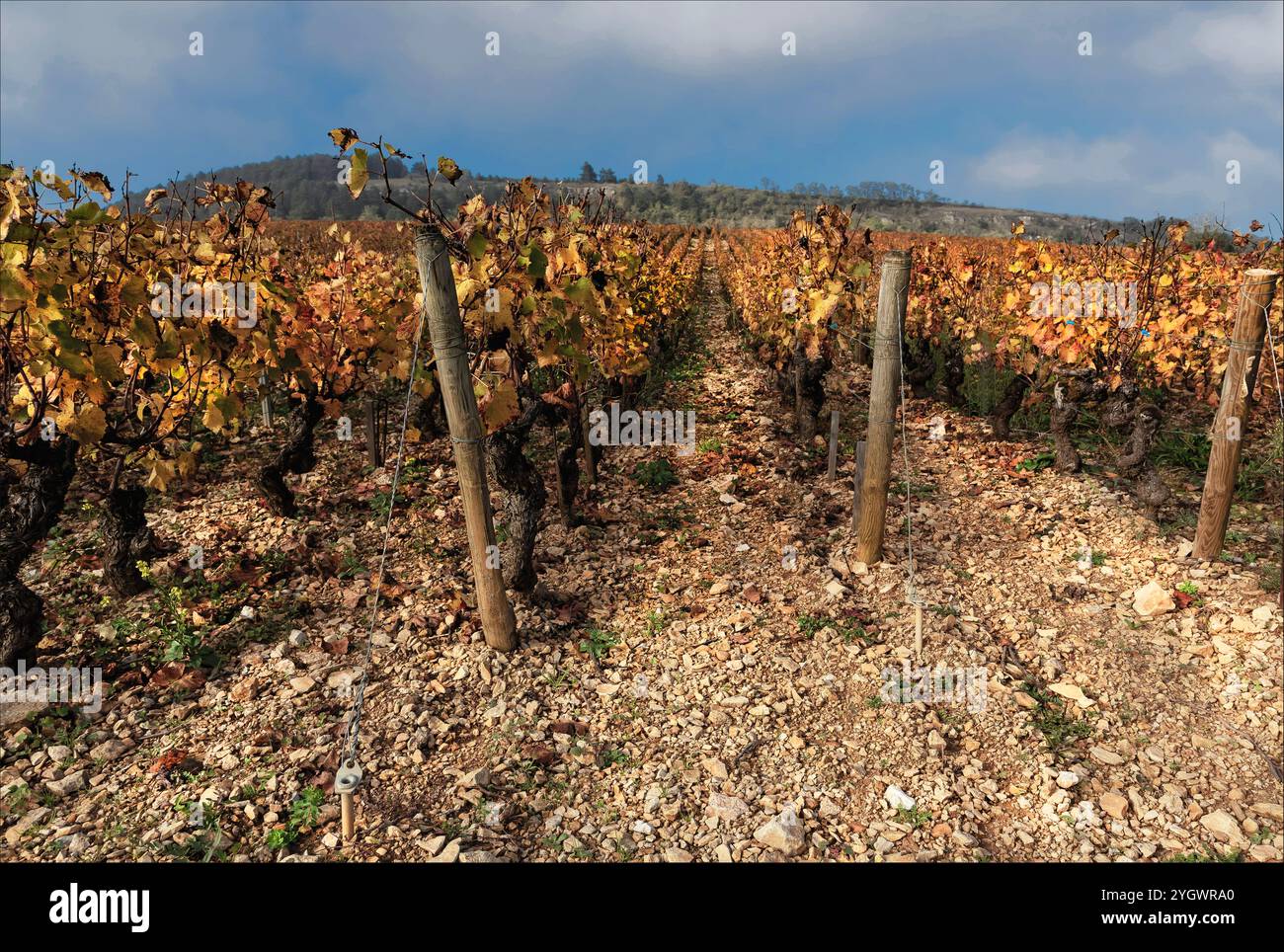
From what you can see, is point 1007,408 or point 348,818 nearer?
point 348,818

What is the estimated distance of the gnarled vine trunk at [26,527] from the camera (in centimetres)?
467

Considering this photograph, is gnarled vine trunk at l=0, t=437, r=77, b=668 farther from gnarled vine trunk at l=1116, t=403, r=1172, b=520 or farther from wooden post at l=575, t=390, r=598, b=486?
gnarled vine trunk at l=1116, t=403, r=1172, b=520

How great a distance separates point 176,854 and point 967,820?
13.0ft

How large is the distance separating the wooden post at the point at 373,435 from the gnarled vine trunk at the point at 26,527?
3.18 metres

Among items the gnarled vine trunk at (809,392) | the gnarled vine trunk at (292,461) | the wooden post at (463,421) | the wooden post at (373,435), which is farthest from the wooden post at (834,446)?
the gnarled vine trunk at (292,461)

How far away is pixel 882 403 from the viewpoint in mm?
5766

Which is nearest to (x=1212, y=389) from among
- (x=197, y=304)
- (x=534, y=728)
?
(x=534, y=728)

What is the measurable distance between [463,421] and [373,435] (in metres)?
4.38

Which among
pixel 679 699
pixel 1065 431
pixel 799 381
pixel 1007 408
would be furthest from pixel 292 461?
pixel 1007 408

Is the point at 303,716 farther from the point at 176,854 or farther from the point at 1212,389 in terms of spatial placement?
the point at 1212,389

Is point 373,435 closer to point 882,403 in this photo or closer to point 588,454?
point 588,454

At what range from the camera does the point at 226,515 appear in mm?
7070

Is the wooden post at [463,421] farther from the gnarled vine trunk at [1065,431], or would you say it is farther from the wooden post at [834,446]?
the gnarled vine trunk at [1065,431]

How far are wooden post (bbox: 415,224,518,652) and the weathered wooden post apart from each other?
3138mm
